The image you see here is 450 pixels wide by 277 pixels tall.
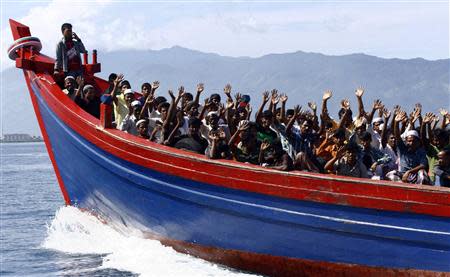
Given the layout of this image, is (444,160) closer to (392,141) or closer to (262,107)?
(392,141)

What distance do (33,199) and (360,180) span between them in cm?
2294

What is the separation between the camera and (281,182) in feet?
32.0

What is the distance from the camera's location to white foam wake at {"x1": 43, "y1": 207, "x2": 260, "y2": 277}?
37.4ft

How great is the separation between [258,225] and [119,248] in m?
4.33

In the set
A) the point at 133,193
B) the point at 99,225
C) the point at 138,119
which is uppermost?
the point at 138,119

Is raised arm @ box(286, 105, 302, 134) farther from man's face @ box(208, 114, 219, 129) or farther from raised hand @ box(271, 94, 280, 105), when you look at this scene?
man's face @ box(208, 114, 219, 129)

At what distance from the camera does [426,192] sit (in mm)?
8789

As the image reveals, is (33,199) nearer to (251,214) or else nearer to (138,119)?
(138,119)

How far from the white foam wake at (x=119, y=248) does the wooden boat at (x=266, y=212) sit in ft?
0.71

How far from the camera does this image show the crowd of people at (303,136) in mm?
10211

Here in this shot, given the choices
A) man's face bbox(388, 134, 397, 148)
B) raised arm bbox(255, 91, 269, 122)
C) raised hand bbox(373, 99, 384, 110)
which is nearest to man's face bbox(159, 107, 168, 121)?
raised arm bbox(255, 91, 269, 122)

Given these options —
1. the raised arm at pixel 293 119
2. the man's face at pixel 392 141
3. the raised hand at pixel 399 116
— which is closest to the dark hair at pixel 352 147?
the raised arm at pixel 293 119

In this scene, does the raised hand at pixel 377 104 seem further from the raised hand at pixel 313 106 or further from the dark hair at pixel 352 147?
the dark hair at pixel 352 147

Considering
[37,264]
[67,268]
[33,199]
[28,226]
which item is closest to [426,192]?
[67,268]
